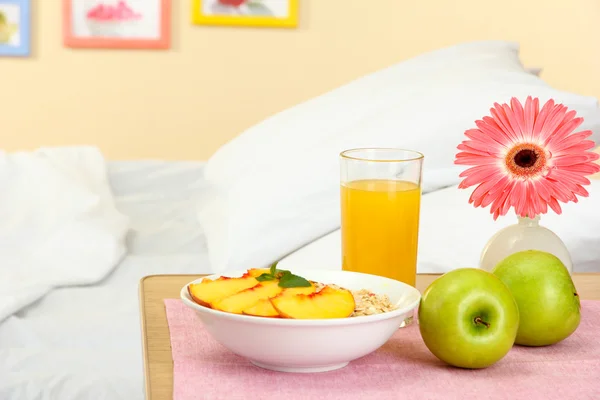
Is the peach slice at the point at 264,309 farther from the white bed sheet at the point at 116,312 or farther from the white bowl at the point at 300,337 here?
the white bed sheet at the point at 116,312

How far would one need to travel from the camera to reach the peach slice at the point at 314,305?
71cm

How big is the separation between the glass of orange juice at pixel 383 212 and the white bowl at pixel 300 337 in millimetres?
175

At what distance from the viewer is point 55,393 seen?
1146 mm

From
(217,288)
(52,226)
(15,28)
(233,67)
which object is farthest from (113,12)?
(217,288)

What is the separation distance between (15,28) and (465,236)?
7.98ft

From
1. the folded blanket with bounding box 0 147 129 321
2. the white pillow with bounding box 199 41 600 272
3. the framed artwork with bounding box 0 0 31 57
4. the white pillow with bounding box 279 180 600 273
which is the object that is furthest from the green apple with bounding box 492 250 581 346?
the framed artwork with bounding box 0 0 31 57

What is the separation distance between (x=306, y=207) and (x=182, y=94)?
2107 millimetres

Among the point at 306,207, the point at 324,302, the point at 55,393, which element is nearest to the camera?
the point at 324,302

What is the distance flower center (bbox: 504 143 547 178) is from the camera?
89cm

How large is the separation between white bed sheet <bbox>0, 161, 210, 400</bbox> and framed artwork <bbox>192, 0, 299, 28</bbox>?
1646 mm

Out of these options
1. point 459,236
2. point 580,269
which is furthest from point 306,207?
point 580,269

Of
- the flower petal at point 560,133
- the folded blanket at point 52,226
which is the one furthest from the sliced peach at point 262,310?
the folded blanket at point 52,226

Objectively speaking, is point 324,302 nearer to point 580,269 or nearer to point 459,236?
point 459,236

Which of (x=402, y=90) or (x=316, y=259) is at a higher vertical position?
(x=402, y=90)
